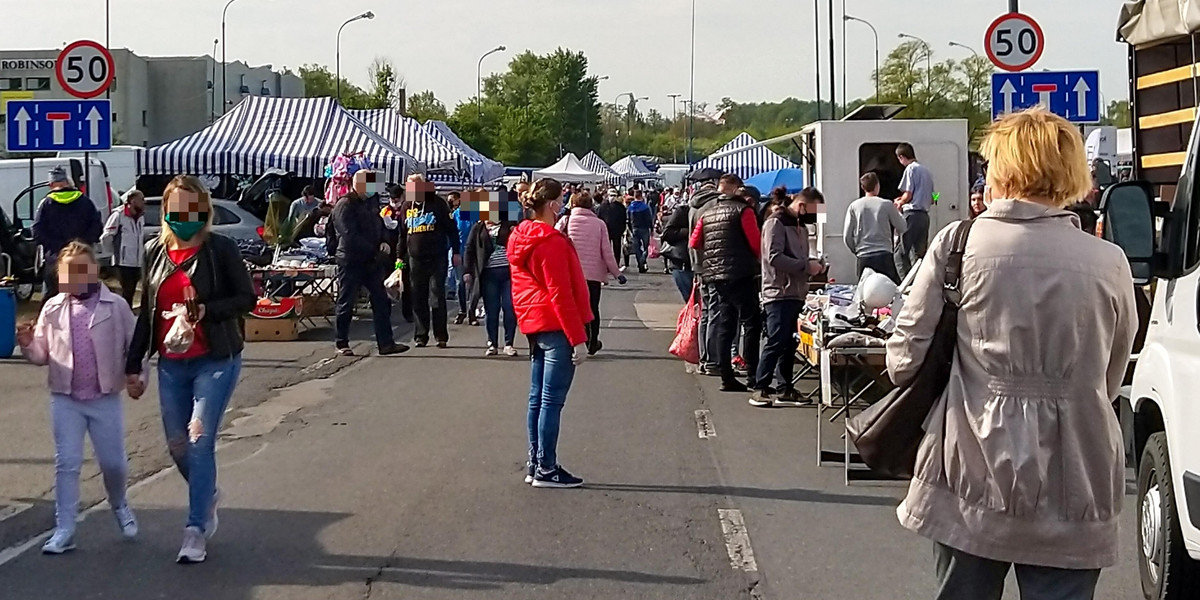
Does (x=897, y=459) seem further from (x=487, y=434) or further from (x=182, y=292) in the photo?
(x=487, y=434)

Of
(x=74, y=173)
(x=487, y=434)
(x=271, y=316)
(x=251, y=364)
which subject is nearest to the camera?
(x=487, y=434)

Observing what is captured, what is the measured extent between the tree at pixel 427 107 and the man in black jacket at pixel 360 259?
3055 inches

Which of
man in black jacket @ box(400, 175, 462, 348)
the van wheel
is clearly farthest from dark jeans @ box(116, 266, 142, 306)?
the van wheel

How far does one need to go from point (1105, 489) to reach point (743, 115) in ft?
435

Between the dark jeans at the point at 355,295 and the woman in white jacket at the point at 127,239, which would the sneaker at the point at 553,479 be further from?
the woman in white jacket at the point at 127,239

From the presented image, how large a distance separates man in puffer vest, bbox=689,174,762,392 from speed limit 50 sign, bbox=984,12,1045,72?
158 inches

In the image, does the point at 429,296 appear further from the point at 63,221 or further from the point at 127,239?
the point at 63,221

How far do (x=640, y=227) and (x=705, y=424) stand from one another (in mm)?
22209

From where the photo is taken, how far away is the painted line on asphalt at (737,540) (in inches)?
264

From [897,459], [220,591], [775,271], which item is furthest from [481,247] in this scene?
[897,459]

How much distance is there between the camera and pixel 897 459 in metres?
3.96

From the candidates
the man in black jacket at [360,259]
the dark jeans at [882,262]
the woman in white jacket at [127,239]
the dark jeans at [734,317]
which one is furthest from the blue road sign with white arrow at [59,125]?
the dark jeans at [882,262]

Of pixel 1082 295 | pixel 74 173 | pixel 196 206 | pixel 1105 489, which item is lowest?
pixel 1105 489

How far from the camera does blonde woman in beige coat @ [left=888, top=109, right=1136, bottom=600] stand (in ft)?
12.3
